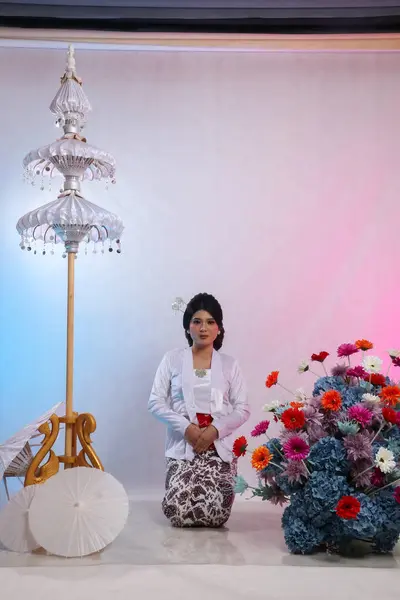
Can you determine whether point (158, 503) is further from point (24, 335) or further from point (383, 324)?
point (383, 324)

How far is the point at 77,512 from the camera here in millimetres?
3590

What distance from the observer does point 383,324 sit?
5.55 meters

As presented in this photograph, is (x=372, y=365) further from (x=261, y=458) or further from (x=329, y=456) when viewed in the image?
(x=261, y=458)

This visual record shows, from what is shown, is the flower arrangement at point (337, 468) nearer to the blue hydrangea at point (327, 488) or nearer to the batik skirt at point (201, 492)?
the blue hydrangea at point (327, 488)

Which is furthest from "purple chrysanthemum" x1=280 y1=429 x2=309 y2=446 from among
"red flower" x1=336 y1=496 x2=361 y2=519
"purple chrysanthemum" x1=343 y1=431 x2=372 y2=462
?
"red flower" x1=336 y1=496 x2=361 y2=519

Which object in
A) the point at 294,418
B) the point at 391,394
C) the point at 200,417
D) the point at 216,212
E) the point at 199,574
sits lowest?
the point at 199,574

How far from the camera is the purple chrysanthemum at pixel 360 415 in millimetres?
3537

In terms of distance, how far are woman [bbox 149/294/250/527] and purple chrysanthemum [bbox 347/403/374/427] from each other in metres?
1.07

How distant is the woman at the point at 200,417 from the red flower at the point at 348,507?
1084 millimetres

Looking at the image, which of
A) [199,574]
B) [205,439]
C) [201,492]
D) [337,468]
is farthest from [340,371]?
[199,574]

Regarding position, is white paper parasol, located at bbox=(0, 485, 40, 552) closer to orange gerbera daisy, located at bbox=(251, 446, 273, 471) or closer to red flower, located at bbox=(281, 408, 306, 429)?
orange gerbera daisy, located at bbox=(251, 446, 273, 471)

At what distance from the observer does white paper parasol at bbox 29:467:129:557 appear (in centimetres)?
353

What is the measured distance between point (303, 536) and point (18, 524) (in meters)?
1.45

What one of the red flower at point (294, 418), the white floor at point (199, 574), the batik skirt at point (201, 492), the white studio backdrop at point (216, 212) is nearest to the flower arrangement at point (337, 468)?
the red flower at point (294, 418)
